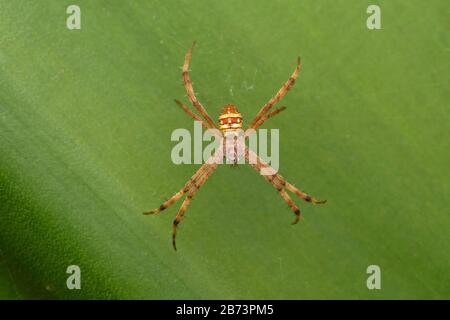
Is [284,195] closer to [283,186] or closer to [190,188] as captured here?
[283,186]

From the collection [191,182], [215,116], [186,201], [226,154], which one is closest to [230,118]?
[215,116]

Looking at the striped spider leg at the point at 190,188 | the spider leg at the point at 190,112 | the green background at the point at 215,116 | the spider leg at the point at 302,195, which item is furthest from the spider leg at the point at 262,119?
the spider leg at the point at 302,195

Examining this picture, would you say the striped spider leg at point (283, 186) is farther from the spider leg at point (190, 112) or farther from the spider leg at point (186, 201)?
the spider leg at point (190, 112)

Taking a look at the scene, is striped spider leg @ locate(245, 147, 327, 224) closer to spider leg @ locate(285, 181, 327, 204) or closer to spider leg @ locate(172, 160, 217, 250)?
spider leg @ locate(285, 181, 327, 204)

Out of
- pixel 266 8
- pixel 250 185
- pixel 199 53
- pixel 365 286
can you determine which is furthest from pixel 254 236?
pixel 266 8

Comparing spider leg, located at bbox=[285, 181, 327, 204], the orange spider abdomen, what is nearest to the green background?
spider leg, located at bbox=[285, 181, 327, 204]

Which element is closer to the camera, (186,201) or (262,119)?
(262,119)
